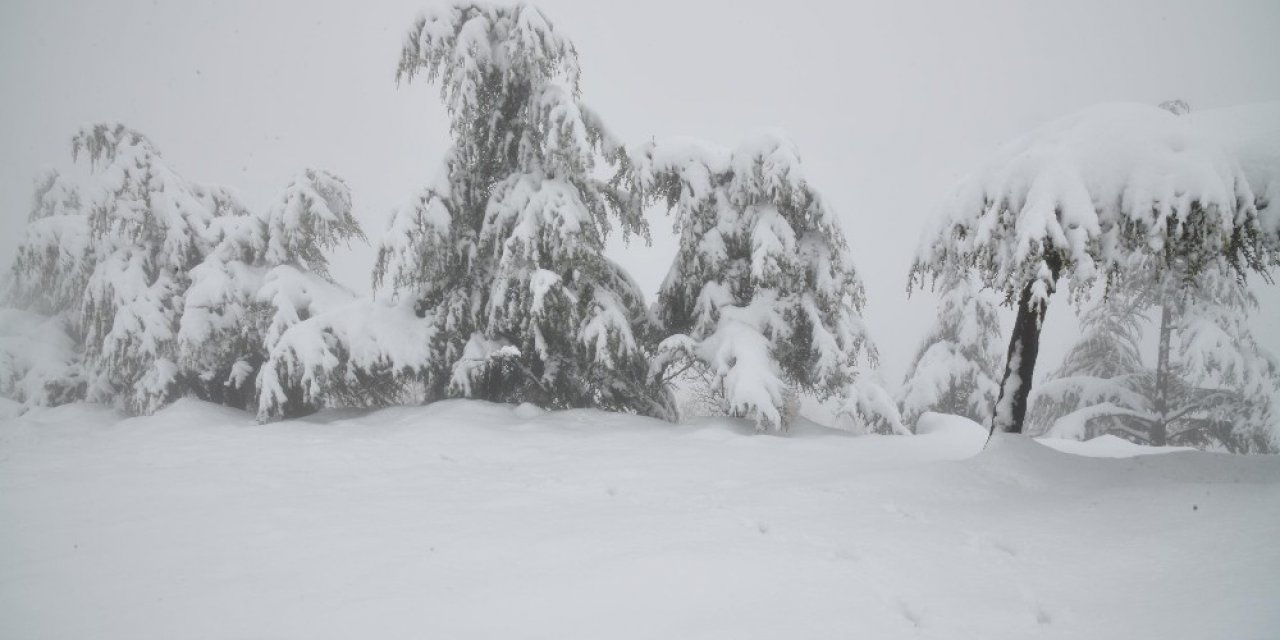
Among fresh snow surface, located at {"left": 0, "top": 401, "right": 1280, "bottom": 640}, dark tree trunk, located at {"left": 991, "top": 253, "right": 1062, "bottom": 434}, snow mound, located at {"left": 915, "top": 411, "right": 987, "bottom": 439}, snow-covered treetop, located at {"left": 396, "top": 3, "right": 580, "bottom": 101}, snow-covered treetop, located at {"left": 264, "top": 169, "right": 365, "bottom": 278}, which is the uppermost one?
snow-covered treetop, located at {"left": 396, "top": 3, "right": 580, "bottom": 101}

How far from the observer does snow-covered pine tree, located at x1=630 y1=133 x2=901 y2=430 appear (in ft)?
25.6

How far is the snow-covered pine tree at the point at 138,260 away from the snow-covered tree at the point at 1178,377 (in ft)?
53.3

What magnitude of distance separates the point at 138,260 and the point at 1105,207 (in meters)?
13.4

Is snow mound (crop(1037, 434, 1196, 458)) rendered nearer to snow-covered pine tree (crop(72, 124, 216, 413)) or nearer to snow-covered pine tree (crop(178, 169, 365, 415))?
snow-covered pine tree (crop(178, 169, 365, 415))

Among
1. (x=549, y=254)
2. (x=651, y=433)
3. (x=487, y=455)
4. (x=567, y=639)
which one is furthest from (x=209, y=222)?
(x=567, y=639)

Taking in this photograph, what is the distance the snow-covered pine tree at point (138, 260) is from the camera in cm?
952

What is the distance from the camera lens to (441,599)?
9.50ft

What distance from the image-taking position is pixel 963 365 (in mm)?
15250

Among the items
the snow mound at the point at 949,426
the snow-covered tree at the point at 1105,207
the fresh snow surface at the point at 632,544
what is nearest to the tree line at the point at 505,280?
the snow mound at the point at 949,426

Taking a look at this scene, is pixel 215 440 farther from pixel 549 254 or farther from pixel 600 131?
pixel 600 131

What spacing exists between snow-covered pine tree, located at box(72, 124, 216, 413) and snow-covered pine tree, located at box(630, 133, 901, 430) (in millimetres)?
8067

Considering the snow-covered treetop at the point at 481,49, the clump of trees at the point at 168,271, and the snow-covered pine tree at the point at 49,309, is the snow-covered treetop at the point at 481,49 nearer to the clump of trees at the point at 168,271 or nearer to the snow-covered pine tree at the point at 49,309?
the clump of trees at the point at 168,271

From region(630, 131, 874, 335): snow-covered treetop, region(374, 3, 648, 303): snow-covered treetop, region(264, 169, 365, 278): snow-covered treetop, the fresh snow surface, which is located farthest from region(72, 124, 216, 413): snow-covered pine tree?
region(630, 131, 874, 335): snow-covered treetop

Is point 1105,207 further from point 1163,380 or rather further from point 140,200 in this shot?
point 140,200
